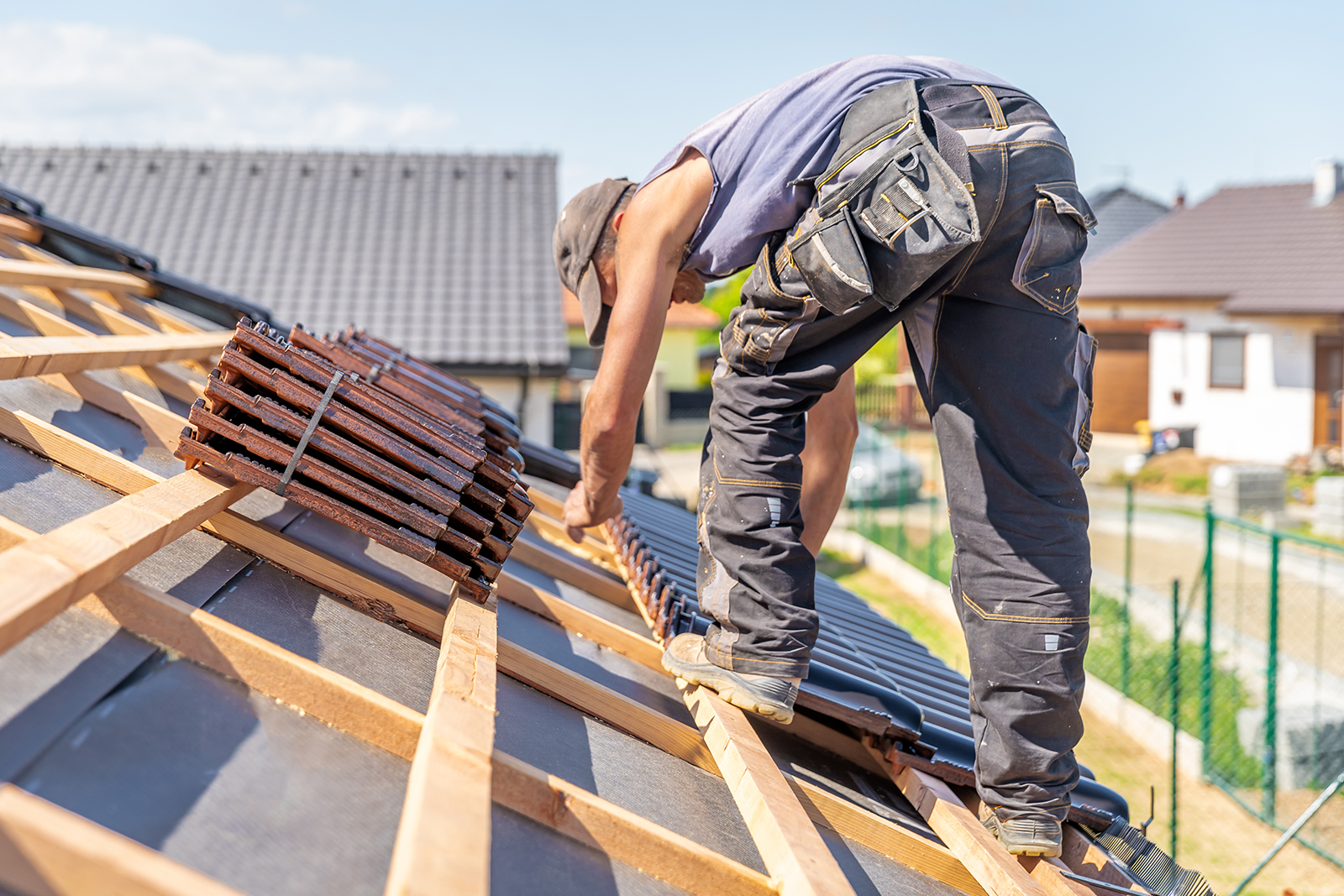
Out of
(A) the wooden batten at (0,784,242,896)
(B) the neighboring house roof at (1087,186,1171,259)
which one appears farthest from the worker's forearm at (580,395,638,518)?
(B) the neighboring house roof at (1087,186,1171,259)

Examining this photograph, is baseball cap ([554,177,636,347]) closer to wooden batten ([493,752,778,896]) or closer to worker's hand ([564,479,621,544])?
worker's hand ([564,479,621,544])

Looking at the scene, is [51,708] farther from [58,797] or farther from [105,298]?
[105,298]

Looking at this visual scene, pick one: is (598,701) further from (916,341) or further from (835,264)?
(916,341)

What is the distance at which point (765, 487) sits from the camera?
223 cm

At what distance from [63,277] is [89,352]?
1218 millimetres

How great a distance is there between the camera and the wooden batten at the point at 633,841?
1.51m

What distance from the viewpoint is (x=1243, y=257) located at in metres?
25.0

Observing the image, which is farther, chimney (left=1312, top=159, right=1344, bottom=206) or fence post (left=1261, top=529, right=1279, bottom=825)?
chimney (left=1312, top=159, right=1344, bottom=206)

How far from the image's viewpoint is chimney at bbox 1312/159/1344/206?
982 inches

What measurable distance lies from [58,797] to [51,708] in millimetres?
163

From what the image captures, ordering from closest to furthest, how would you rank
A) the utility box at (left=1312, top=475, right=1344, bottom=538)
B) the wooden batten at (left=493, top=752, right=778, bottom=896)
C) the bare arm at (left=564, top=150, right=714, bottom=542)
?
the wooden batten at (left=493, top=752, right=778, bottom=896), the bare arm at (left=564, top=150, right=714, bottom=542), the utility box at (left=1312, top=475, right=1344, bottom=538)

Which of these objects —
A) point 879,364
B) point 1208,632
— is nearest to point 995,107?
point 1208,632

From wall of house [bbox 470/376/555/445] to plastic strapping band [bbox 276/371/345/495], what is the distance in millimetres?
10465

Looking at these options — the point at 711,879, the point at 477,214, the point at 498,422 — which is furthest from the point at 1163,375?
the point at 711,879
